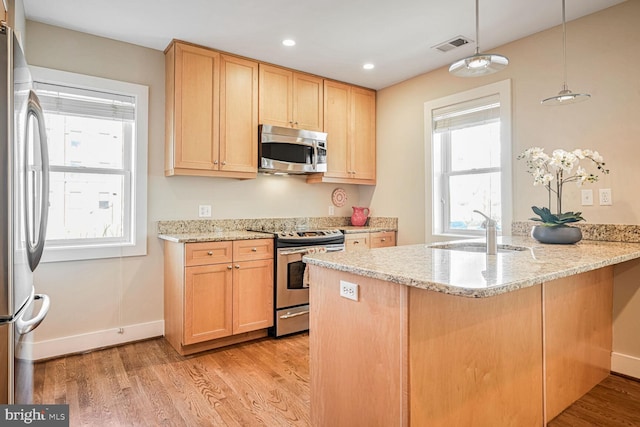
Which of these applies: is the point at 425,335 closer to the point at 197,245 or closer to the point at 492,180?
the point at 197,245

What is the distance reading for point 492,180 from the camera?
3.37 m

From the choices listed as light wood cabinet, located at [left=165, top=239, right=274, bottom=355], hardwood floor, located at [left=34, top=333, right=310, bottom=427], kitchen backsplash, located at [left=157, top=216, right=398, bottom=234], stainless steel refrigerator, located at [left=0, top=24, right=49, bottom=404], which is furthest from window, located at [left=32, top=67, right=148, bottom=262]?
stainless steel refrigerator, located at [left=0, top=24, right=49, bottom=404]

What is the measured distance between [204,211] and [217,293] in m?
0.88

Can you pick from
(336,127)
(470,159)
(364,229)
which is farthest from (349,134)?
(470,159)

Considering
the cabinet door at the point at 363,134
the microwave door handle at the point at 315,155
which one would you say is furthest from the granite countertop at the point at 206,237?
the cabinet door at the point at 363,134

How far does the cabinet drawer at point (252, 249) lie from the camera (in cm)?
307

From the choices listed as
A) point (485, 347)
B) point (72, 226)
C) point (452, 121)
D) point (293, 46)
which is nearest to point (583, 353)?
point (485, 347)

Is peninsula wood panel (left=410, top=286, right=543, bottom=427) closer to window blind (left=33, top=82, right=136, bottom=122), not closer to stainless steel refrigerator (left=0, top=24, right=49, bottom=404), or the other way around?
stainless steel refrigerator (left=0, top=24, right=49, bottom=404)

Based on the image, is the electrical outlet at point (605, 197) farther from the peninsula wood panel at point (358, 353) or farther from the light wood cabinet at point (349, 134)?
the light wood cabinet at point (349, 134)

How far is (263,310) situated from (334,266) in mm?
1817

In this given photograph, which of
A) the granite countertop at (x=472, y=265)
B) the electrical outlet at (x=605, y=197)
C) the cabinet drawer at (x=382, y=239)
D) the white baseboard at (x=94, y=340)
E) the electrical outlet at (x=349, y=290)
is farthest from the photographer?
the cabinet drawer at (x=382, y=239)

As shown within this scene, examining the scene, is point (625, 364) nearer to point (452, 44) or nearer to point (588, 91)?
point (588, 91)

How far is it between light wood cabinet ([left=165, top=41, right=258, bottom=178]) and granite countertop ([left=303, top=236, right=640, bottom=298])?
1840 mm

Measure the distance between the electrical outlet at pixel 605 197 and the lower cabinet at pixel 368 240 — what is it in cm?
196
